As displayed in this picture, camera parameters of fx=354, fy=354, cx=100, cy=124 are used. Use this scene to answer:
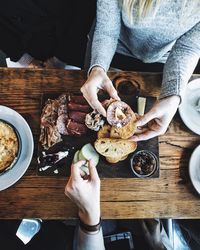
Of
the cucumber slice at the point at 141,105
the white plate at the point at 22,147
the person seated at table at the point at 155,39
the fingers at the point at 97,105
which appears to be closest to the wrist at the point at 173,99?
the person seated at table at the point at 155,39

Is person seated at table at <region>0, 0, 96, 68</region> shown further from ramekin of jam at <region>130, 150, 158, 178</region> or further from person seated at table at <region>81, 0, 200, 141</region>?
ramekin of jam at <region>130, 150, 158, 178</region>

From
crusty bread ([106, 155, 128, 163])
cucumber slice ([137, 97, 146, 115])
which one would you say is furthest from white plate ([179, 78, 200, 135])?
crusty bread ([106, 155, 128, 163])

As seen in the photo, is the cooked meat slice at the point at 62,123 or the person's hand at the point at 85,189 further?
the cooked meat slice at the point at 62,123

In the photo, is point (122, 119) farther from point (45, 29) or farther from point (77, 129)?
point (45, 29)

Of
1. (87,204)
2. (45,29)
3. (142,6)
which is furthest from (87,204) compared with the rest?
(45,29)

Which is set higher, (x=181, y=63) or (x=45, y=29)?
(x=45, y=29)

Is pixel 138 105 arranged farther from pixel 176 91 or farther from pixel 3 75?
pixel 3 75

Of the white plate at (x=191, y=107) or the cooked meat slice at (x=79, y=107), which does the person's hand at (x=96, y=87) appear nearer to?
the cooked meat slice at (x=79, y=107)
